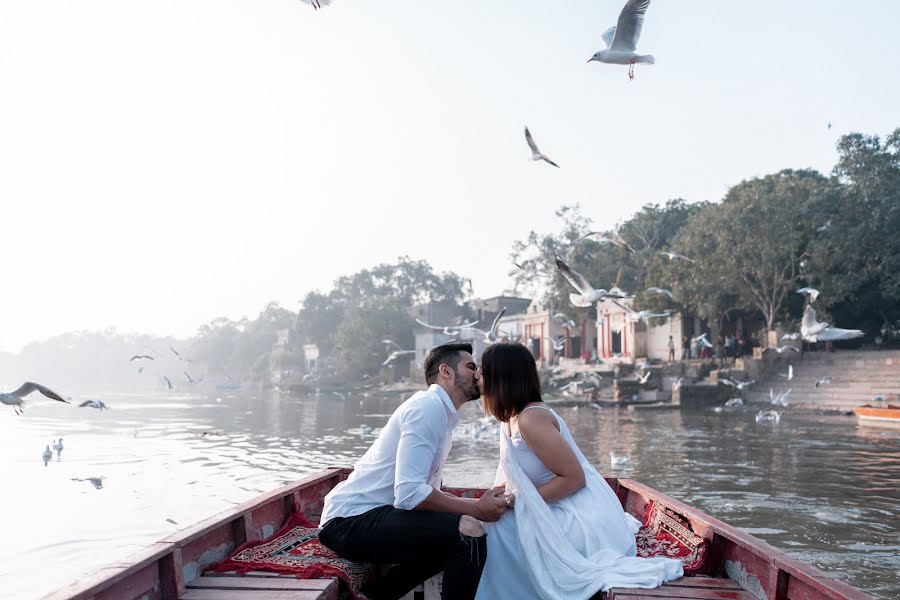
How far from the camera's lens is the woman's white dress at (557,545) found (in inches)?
117

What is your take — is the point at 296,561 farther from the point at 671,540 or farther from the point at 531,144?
the point at 531,144

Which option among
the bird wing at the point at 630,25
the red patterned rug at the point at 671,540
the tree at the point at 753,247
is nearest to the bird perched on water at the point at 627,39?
the bird wing at the point at 630,25

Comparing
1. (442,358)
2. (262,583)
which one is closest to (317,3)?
(442,358)

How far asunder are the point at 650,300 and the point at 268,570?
27677 millimetres

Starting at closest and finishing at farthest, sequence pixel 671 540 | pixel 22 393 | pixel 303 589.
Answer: pixel 303 589 → pixel 671 540 → pixel 22 393

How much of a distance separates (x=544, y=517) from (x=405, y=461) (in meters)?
0.63

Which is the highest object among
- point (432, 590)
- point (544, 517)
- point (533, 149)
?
point (533, 149)

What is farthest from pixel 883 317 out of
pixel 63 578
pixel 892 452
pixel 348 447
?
pixel 63 578

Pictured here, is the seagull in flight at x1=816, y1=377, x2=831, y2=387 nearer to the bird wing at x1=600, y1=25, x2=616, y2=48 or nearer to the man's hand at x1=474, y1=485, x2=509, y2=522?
the bird wing at x1=600, y1=25, x2=616, y2=48

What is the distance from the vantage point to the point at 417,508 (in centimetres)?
311

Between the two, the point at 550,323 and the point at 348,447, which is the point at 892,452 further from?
the point at 550,323

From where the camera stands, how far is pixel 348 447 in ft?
52.1

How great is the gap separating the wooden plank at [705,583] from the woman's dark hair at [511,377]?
0.98 metres

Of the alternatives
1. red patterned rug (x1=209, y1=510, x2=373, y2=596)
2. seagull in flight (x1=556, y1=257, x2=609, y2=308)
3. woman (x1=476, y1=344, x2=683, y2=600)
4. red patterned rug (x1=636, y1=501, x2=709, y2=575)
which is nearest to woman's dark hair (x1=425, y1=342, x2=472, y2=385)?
woman (x1=476, y1=344, x2=683, y2=600)
